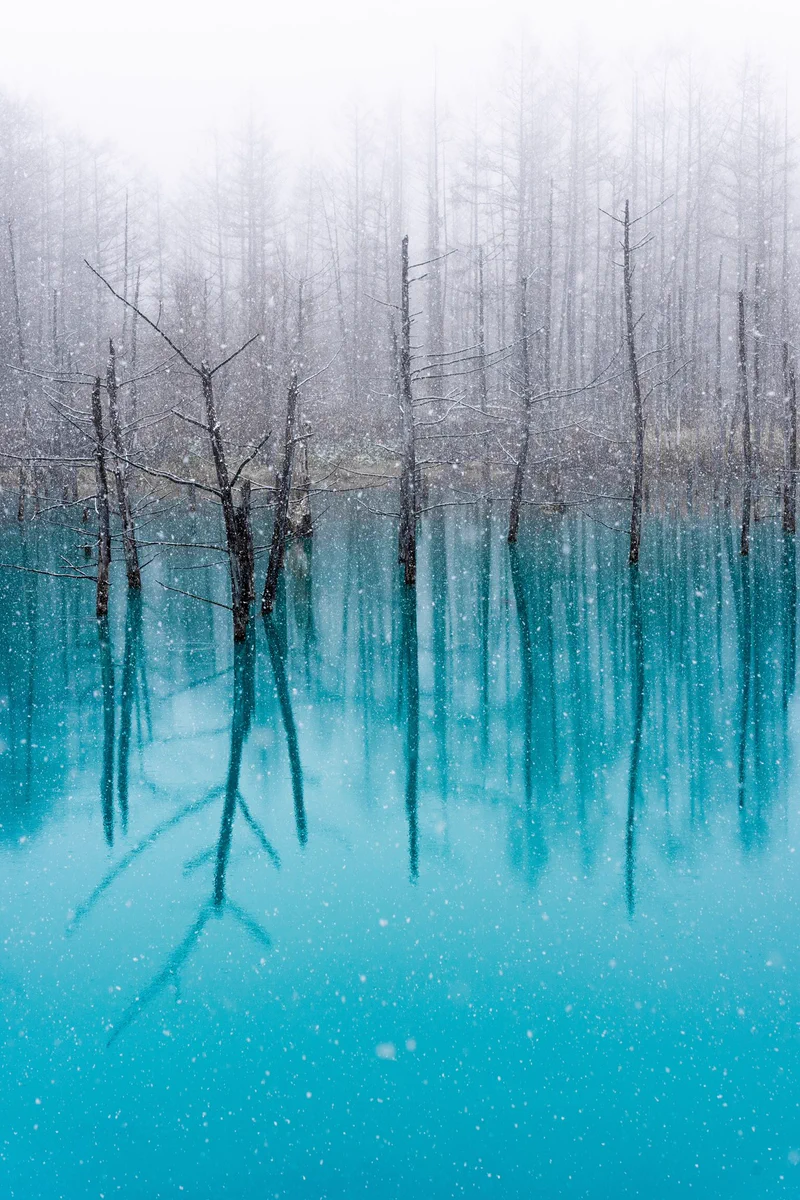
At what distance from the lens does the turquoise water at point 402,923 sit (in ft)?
13.4

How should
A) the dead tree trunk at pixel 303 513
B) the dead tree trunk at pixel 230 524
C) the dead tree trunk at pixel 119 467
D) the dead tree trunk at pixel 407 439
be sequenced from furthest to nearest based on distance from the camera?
the dead tree trunk at pixel 303 513, the dead tree trunk at pixel 407 439, the dead tree trunk at pixel 119 467, the dead tree trunk at pixel 230 524

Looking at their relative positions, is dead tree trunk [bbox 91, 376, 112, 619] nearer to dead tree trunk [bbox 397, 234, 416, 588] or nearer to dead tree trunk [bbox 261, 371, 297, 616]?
dead tree trunk [bbox 261, 371, 297, 616]

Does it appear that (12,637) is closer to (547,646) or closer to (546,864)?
(547,646)

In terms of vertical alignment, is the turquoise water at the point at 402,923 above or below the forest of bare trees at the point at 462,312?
below

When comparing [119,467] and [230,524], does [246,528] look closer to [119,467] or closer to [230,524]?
[230,524]

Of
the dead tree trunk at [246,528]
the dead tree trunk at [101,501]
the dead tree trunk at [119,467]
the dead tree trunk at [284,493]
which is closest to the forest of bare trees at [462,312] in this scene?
the dead tree trunk at [119,467]

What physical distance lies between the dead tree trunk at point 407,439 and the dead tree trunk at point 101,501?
16.6ft

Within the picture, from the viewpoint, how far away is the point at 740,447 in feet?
102

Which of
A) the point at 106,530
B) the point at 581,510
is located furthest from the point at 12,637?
the point at 581,510

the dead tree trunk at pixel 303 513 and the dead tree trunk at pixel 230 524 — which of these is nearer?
the dead tree trunk at pixel 230 524

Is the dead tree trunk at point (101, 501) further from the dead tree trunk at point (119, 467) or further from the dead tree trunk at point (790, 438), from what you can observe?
the dead tree trunk at point (790, 438)

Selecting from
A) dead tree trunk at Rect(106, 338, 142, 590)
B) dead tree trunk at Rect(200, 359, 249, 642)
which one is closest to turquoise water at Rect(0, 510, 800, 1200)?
dead tree trunk at Rect(200, 359, 249, 642)

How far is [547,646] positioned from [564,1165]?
9.24 metres

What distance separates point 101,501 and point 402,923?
9.79 m
